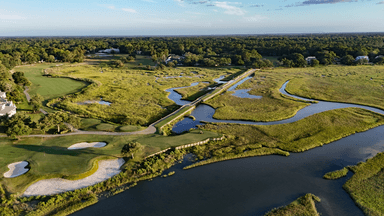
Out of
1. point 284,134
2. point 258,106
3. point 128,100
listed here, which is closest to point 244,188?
point 284,134

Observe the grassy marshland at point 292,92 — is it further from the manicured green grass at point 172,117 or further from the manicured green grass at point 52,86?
the manicured green grass at point 52,86

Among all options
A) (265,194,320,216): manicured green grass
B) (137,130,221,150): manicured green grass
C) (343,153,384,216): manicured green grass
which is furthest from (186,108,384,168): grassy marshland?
(265,194,320,216): manicured green grass

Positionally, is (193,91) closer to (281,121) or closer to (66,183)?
(281,121)

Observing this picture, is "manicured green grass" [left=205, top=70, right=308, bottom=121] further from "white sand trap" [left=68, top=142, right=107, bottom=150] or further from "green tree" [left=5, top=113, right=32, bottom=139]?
"green tree" [left=5, top=113, right=32, bottom=139]

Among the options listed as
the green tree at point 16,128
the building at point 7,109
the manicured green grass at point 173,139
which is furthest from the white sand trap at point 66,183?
the building at point 7,109

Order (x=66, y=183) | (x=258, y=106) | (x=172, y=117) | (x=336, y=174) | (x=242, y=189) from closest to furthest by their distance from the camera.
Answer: (x=242, y=189)
(x=66, y=183)
(x=336, y=174)
(x=172, y=117)
(x=258, y=106)

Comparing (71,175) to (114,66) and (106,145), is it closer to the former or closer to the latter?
(106,145)

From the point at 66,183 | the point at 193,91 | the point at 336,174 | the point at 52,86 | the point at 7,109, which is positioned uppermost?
the point at 52,86
